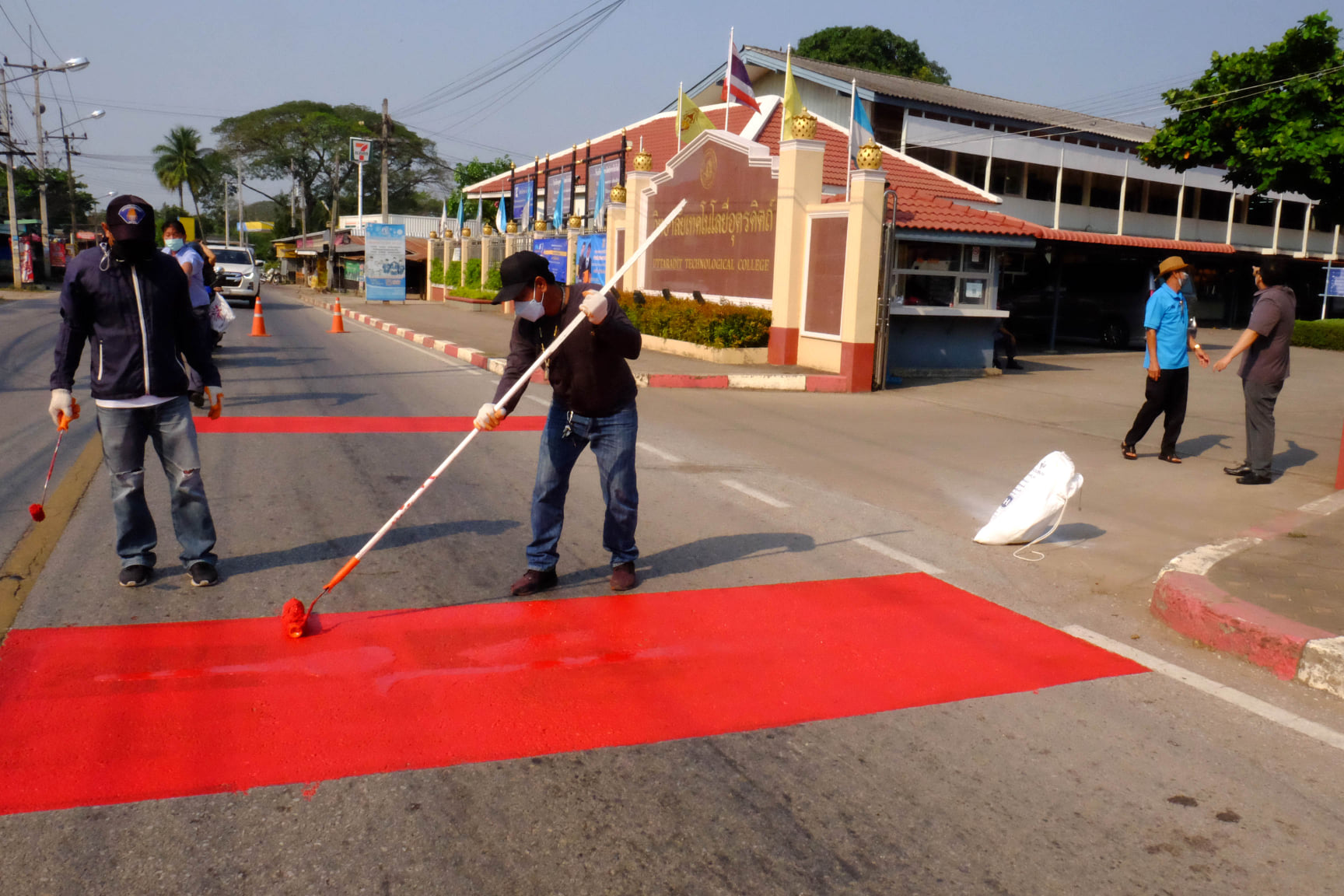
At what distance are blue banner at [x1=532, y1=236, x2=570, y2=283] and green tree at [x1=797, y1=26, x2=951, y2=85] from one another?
26.7 metres

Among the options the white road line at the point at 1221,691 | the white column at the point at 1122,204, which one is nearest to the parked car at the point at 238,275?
the white column at the point at 1122,204

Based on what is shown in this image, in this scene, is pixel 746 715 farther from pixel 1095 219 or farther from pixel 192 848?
pixel 1095 219

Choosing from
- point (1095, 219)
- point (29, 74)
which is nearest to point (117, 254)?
point (1095, 219)

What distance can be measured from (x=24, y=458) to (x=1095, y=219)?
30.2 meters

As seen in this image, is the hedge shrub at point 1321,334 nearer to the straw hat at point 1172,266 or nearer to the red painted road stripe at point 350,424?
the straw hat at point 1172,266

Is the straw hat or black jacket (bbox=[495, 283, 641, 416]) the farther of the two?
the straw hat

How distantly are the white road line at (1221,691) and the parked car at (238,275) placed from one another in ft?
91.1

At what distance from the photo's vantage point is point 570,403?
489cm

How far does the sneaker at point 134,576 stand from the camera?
499 centimetres

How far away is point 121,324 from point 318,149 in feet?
244

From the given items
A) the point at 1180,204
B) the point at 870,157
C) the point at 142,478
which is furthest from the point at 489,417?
the point at 1180,204

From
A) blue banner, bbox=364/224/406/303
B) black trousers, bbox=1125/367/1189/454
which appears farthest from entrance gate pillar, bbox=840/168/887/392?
blue banner, bbox=364/224/406/303

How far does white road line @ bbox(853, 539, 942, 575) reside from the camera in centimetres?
579

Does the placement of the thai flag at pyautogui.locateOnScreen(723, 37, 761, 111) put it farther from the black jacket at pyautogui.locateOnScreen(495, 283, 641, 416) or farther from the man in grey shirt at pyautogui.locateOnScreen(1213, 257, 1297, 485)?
the black jacket at pyautogui.locateOnScreen(495, 283, 641, 416)
